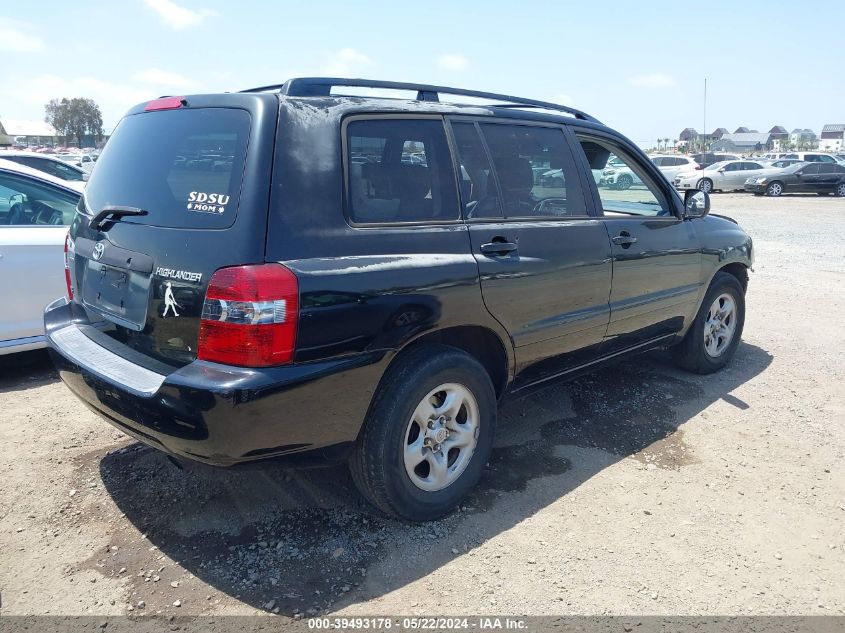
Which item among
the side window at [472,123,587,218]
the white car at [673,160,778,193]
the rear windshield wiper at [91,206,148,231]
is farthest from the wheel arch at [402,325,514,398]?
the white car at [673,160,778,193]

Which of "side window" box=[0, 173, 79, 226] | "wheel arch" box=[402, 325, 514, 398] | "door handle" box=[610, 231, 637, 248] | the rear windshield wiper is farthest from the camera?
"side window" box=[0, 173, 79, 226]

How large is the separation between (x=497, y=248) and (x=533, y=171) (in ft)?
2.29

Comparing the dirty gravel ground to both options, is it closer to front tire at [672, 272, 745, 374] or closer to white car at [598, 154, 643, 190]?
front tire at [672, 272, 745, 374]

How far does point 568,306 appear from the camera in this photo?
371 centimetres

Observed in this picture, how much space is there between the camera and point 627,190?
15.4 ft

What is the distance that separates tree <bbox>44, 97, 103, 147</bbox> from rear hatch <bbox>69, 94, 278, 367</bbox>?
256 ft

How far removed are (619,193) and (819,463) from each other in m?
2.09

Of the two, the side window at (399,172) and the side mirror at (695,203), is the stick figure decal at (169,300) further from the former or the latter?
the side mirror at (695,203)

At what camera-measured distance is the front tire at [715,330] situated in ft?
16.7

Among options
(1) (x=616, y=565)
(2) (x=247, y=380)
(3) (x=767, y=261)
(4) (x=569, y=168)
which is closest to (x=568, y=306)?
(4) (x=569, y=168)

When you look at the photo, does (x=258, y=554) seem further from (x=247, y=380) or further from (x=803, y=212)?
(x=803, y=212)

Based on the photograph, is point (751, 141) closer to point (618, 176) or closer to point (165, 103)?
point (618, 176)

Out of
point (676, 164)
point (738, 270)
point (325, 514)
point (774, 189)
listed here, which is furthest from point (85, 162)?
point (774, 189)

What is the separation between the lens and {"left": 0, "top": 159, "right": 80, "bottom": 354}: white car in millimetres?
4797
